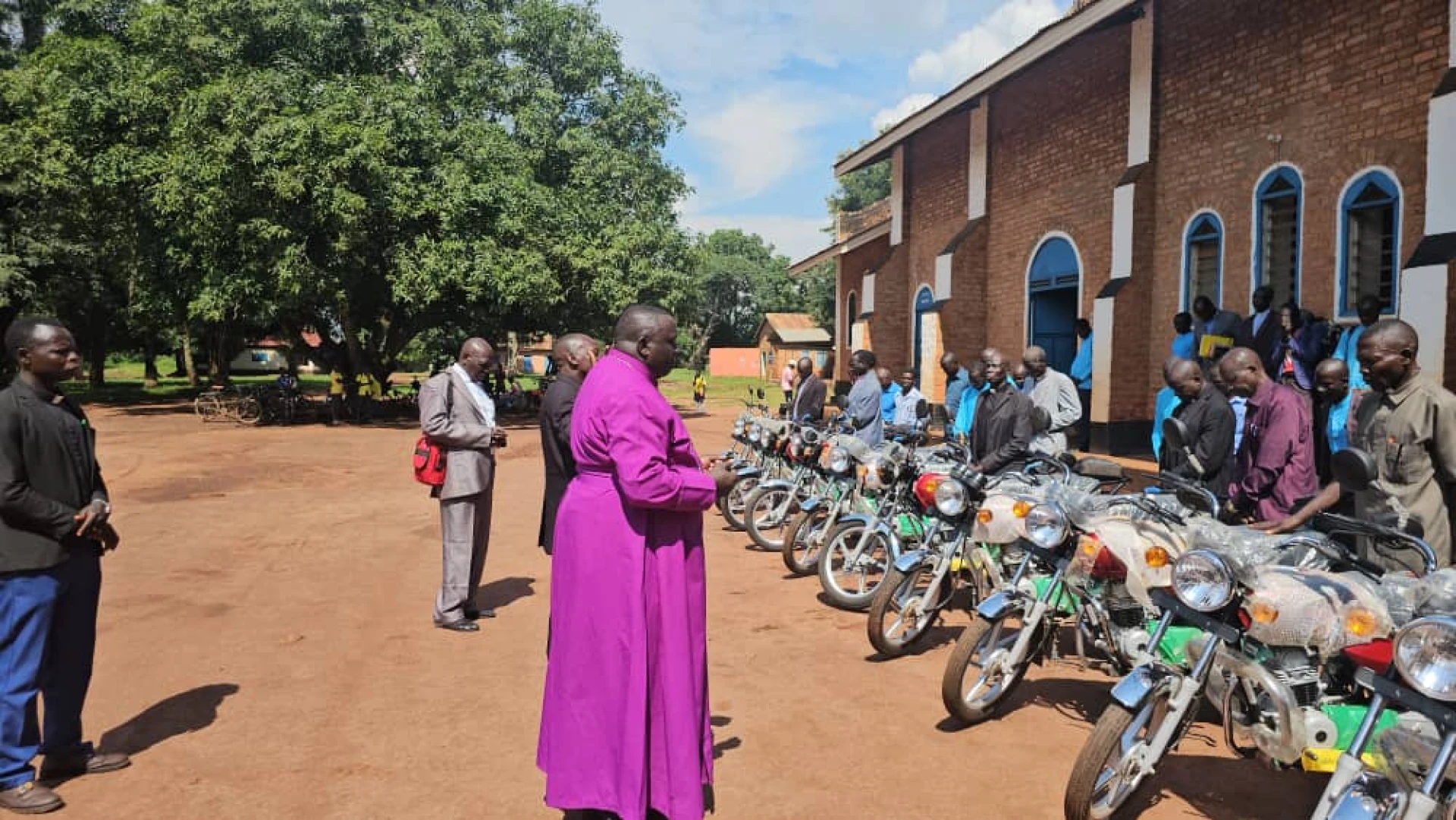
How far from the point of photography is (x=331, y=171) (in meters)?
19.0

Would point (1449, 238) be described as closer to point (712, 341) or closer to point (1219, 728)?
point (1219, 728)

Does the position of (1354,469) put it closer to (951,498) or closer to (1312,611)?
(1312,611)

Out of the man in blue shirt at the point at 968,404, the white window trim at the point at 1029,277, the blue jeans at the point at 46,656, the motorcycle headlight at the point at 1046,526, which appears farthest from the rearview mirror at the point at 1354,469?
the white window trim at the point at 1029,277

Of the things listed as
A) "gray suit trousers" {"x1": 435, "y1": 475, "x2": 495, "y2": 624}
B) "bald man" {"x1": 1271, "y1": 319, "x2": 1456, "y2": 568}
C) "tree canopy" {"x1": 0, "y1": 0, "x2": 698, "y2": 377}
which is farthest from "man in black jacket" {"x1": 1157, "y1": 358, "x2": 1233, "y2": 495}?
"tree canopy" {"x1": 0, "y1": 0, "x2": 698, "y2": 377}

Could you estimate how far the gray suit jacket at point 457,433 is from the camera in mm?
5797

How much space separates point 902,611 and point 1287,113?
27.4 ft

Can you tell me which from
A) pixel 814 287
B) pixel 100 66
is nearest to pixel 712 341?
pixel 814 287

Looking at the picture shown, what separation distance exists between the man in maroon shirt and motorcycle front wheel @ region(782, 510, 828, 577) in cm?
326

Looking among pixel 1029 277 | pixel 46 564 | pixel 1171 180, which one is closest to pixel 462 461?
pixel 46 564

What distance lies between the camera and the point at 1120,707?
11.1 feet

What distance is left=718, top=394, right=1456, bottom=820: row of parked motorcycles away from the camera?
2.77 metres

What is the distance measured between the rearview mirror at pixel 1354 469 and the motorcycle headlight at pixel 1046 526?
4.26ft

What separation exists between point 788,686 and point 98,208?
24.7m

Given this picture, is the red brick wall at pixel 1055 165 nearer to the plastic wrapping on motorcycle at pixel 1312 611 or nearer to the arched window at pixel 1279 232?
the arched window at pixel 1279 232
